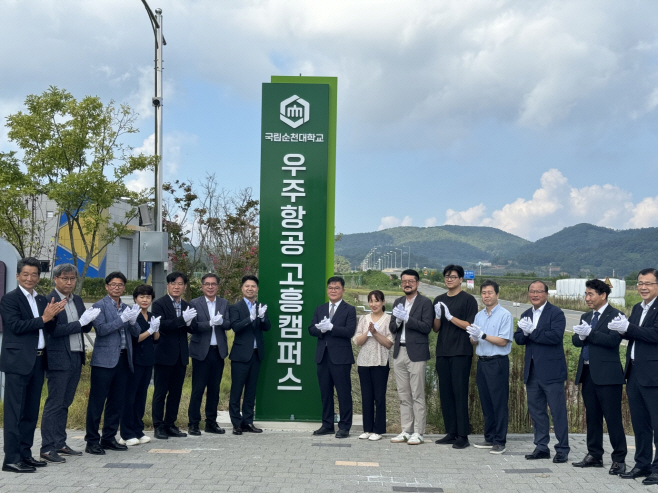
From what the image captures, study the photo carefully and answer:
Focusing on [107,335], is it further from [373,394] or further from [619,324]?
[619,324]

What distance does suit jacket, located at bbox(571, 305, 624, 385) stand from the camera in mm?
5938

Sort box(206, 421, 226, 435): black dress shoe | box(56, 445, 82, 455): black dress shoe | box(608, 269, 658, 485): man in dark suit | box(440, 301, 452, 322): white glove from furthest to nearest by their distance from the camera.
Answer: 1. box(206, 421, 226, 435): black dress shoe
2. box(440, 301, 452, 322): white glove
3. box(56, 445, 82, 455): black dress shoe
4. box(608, 269, 658, 485): man in dark suit

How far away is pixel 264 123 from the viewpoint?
841 centimetres

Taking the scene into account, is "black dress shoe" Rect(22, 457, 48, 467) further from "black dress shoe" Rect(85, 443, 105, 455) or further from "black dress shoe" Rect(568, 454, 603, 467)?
"black dress shoe" Rect(568, 454, 603, 467)

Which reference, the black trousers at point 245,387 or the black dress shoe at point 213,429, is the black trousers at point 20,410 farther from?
the black trousers at point 245,387

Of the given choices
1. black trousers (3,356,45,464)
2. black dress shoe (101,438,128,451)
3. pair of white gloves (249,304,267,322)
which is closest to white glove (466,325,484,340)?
pair of white gloves (249,304,267,322)

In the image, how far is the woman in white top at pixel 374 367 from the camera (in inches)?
291

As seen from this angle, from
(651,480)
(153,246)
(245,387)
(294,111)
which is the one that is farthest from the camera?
(153,246)

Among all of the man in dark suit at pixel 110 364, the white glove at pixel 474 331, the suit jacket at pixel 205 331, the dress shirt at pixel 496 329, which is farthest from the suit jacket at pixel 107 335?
the dress shirt at pixel 496 329

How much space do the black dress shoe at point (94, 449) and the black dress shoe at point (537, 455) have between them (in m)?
4.15

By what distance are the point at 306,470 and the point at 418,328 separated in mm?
2073

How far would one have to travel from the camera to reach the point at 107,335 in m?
6.52

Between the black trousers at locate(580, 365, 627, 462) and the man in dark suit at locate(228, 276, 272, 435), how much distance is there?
3.58 metres

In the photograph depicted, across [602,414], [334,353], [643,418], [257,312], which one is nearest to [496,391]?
[602,414]
